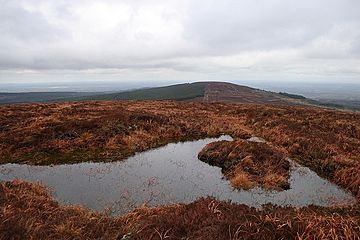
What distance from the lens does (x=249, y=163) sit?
19.2 m

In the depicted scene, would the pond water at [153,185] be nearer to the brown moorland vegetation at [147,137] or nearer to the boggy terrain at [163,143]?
the boggy terrain at [163,143]

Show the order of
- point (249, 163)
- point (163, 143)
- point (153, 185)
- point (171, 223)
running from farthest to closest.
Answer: point (163, 143) < point (249, 163) < point (153, 185) < point (171, 223)

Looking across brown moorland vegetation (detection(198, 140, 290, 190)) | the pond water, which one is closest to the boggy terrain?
brown moorland vegetation (detection(198, 140, 290, 190))

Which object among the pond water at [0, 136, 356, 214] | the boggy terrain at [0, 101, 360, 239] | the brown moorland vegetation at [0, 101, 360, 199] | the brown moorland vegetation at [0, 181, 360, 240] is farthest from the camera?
the brown moorland vegetation at [0, 101, 360, 199]

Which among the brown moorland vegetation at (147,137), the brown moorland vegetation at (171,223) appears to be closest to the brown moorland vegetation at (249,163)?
the brown moorland vegetation at (147,137)

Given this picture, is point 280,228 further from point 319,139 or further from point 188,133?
point 188,133

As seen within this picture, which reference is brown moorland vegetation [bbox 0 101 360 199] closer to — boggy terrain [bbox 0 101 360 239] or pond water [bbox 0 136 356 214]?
boggy terrain [bbox 0 101 360 239]

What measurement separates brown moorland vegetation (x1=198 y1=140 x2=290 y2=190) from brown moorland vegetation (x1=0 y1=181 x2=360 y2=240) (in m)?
4.31

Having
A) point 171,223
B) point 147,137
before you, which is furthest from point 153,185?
point 147,137

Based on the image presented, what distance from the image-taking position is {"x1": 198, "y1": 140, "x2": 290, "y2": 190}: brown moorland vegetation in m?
16.7

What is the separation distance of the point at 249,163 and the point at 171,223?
10241 mm

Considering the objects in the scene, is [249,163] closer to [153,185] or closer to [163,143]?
[153,185]

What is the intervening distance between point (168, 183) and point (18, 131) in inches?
606

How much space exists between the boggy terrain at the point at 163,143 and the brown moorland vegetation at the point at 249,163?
19cm
